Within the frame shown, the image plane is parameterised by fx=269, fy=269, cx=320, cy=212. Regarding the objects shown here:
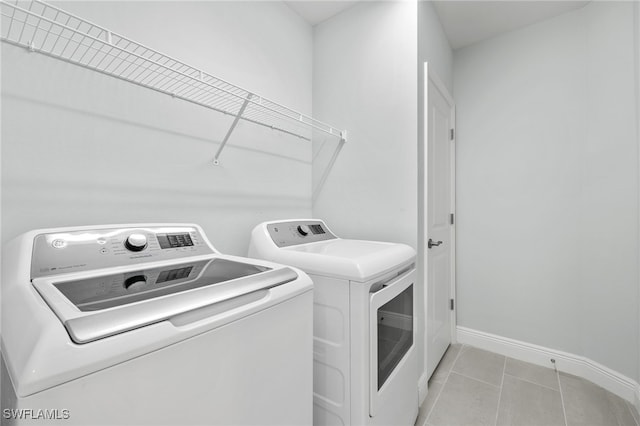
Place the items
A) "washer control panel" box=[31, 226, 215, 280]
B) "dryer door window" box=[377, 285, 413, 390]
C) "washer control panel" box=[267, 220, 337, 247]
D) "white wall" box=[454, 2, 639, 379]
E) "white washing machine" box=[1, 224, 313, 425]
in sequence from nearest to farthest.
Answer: "white washing machine" box=[1, 224, 313, 425] → "washer control panel" box=[31, 226, 215, 280] → "dryer door window" box=[377, 285, 413, 390] → "washer control panel" box=[267, 220, 337, 247] → "white wall" box=[454, 2, 639, 379]

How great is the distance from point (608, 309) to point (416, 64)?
2163mm

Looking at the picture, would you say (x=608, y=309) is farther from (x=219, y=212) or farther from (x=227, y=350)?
(x=219, y=212)

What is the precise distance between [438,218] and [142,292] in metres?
1.98

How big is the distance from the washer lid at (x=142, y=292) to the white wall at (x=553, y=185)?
2.24m

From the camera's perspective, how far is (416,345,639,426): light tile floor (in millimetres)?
1597

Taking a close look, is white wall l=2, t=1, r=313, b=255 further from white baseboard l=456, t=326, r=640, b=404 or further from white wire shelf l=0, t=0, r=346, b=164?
white baseboard l=456, t=326, r=640, b=404

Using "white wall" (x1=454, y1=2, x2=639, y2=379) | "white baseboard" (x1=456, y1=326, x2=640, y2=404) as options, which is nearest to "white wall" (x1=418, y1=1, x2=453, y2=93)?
"white wall" (x1=454, y1=2, x2=639, y2=379)

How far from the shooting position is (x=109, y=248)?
96 centimetres

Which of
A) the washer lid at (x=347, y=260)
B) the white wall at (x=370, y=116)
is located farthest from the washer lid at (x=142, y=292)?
the white wall at (x=370, y=116)

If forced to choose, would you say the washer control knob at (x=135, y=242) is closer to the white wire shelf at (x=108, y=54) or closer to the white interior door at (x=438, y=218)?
the white wire shelf at (x=108, y=54)

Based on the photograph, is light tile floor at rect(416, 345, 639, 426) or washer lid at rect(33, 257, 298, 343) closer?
washer lid at rect(33, 257, 298, 343)

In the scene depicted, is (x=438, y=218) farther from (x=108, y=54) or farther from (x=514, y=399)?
(x=108, y=54)

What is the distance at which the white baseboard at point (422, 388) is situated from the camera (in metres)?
1.72

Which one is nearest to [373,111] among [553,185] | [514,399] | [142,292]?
[553,185]
